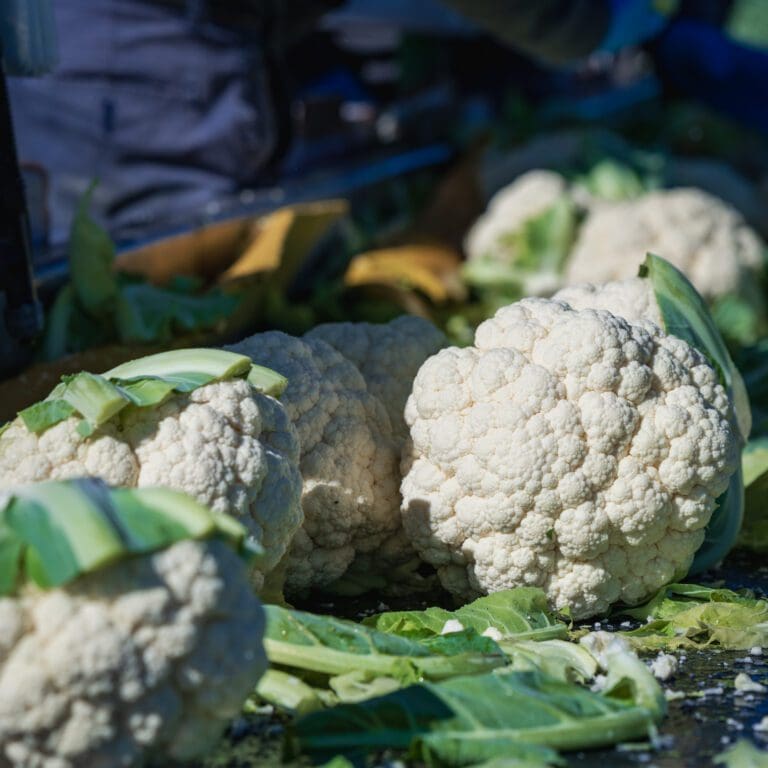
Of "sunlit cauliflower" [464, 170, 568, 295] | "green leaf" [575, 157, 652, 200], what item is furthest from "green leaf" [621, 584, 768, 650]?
"green leaf" [575, 157, 652, 200]

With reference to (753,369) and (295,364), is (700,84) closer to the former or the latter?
(753,369)

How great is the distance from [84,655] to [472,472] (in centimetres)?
101

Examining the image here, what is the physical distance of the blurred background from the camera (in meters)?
3.16

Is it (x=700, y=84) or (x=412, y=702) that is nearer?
(x=412, y=702)

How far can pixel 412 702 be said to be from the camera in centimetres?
167

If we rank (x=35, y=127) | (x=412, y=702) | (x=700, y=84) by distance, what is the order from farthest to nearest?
(x=700, y=84)
(x=35, y=127)
(x=412, y=702)

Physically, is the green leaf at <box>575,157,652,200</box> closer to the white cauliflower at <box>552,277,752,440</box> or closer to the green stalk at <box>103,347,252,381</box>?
the white cauliflower at <box>552,277,752,440</box>

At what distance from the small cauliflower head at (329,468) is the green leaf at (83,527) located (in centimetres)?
83

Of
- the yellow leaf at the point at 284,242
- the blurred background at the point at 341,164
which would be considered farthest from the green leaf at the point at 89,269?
the yellow leaf at the point at 284,242

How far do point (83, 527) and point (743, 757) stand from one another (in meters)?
0.90

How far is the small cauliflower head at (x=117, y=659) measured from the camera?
1.38 metres

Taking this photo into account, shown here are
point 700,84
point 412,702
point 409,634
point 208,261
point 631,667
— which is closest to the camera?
point 412,702

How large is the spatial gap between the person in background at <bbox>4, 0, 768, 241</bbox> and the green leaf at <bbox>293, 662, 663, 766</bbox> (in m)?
3.31

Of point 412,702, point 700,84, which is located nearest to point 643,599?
point 412,702
